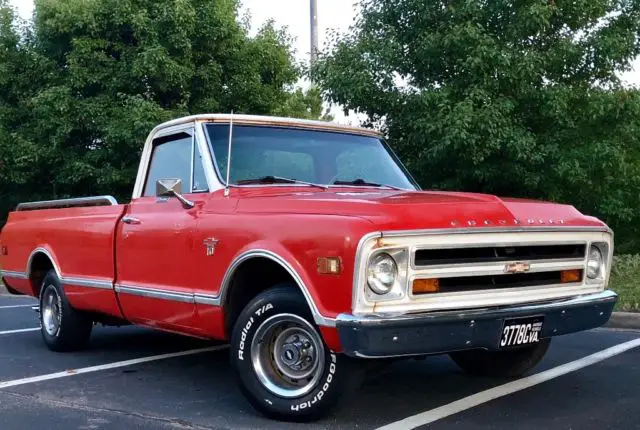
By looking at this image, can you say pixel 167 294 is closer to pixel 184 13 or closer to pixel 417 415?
pixel 417 415

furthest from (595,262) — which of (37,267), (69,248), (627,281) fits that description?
(627,281)

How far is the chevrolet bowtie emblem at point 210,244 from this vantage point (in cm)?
525

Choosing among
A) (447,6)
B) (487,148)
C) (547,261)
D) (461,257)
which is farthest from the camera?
(447,6)

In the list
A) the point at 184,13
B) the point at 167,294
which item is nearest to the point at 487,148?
the point at 167,294

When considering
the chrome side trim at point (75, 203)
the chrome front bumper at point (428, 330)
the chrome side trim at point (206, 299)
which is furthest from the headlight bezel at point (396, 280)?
the chrome side trim at point (75, 203)

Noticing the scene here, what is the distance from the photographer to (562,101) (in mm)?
10781

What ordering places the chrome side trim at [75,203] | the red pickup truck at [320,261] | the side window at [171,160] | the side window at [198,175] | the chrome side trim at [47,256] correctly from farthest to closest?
the chrome side trim at [47,256] < the chrome side trim at [75,203] < the side window at [171,160] < the side window at [198,175] < the red pickup truck at [320,261]

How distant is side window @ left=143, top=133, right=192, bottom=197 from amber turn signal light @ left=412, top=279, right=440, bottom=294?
2.32 metres

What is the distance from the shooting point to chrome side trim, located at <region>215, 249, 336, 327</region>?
14.4 ft

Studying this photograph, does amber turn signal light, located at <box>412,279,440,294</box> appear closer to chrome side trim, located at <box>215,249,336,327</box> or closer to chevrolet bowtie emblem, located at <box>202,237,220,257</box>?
chrome side trim, located at <box>215,249,336,327</box>

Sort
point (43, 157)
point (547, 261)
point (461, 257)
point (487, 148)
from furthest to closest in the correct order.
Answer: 1. point (43, 157)
2. point (487, 148)
3. point (547, 261)
4. point (461, 257)

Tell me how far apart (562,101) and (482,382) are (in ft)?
19.5

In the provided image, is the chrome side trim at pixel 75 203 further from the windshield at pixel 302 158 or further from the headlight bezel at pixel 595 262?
the headlight bezel at pixel 595 262

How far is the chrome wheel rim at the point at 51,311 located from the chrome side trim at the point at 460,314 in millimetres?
4134
